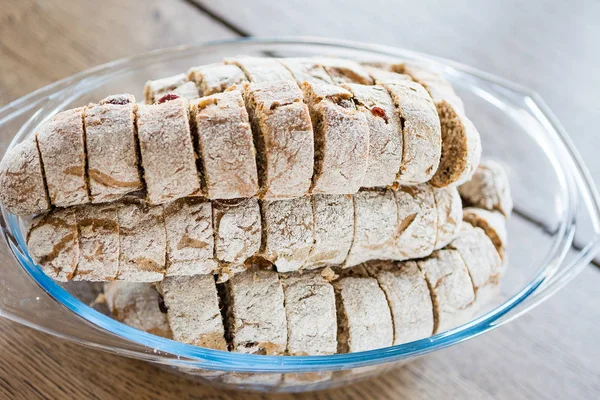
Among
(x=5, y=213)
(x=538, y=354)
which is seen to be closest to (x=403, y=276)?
(x=538, y=354)

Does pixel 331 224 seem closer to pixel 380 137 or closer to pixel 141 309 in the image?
pixel 380 137

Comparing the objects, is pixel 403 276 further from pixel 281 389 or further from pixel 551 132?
pixel 551 132

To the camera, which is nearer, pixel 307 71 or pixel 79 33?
pixel 307 71

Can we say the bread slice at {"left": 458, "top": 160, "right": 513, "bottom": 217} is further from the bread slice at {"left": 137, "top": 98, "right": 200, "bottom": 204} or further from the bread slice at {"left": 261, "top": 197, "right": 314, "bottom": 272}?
the bread slice at {"left": 137, "top": 98, "right": 200, "bottom": 204}

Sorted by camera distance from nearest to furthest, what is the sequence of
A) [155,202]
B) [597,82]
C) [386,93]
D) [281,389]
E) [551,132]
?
[155,202]
[386,93]
[281,389]
[551,132]
[597,82]

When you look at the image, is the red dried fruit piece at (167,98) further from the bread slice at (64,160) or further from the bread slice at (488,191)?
the bread slice at (488,191)

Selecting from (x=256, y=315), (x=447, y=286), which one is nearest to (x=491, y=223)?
(x=447, y=286)

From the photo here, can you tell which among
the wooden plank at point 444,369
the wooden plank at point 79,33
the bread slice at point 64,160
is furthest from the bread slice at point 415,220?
the wooden plank at point 79,33
